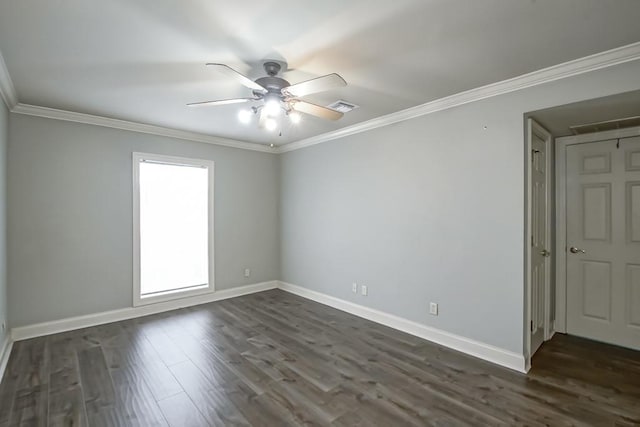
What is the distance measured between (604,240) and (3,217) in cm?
618

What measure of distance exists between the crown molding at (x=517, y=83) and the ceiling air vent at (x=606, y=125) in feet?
2.89

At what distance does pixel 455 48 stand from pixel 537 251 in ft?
7.40

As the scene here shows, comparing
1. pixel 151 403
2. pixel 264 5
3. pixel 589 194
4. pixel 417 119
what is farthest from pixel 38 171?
pixel 589 194

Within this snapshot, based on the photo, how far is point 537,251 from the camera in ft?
10.4

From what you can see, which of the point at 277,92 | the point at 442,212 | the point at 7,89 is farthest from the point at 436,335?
the point at 7,89

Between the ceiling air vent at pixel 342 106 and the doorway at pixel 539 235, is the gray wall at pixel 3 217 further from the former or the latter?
the doorway at pixel 539 235

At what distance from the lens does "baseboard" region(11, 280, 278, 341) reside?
337 cm

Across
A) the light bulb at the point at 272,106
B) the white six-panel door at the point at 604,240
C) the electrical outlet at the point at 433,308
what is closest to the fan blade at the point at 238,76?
the light bulb at the point at 272,106

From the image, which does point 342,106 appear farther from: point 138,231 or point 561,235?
point 138,231

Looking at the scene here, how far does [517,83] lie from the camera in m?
2.64

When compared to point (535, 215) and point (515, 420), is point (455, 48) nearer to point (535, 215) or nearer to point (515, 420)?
point (535, 215)

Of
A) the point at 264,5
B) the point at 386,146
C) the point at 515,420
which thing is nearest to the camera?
the point at 264,5

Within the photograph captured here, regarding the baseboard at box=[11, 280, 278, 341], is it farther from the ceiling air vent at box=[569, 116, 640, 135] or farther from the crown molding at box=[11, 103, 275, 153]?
the ceiling air vent at box=[569, 116, 640, 135]

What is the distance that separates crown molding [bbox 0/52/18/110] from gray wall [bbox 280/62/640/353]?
134 inches
